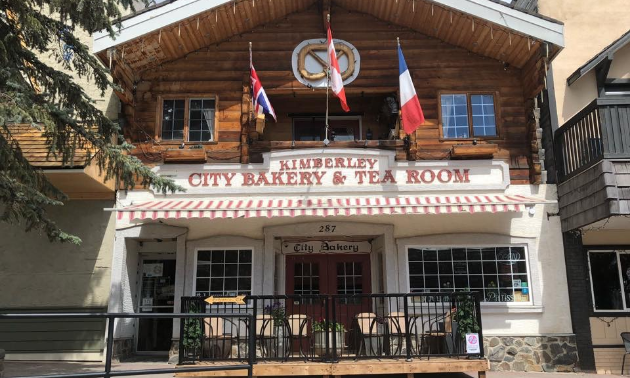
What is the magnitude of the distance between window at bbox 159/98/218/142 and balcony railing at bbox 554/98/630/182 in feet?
24.0

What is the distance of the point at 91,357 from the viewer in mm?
10930

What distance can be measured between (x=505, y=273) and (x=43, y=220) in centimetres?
857

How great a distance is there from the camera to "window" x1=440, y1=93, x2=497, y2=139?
11.8m

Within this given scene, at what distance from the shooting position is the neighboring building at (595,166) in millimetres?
9711

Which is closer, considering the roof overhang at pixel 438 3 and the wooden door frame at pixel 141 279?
the roof overhang at pixel 438 3

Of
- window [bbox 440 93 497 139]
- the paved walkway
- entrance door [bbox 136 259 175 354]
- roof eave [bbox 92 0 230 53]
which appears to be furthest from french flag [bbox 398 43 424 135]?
entrance door [bbox 136 259 175 354]

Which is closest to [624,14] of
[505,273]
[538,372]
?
[505,273]

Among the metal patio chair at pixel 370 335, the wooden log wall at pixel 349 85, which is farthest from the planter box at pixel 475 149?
the metal patio chair at pixel 370 335

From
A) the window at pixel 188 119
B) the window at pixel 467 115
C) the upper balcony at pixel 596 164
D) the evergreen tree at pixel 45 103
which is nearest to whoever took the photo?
the evergreen tree at pixel 45 103

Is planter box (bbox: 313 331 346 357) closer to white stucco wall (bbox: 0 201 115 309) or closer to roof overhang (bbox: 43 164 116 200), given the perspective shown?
roof overhang (bbox: 43 164 116 200)

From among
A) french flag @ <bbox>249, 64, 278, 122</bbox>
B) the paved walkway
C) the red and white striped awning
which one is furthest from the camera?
french flag @ <bbox>249, 64, 278, 122</bbox>

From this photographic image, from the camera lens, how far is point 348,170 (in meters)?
11.4

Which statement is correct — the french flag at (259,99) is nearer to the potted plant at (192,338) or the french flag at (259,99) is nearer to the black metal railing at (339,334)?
the black metal railing at (339,334)

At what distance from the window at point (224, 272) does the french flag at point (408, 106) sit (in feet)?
13.7
